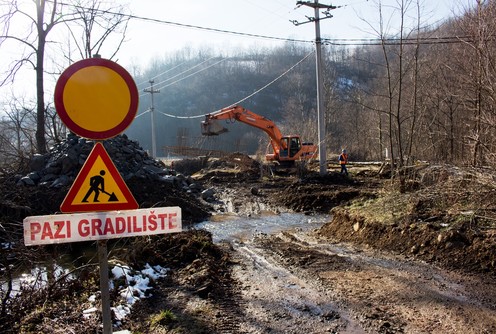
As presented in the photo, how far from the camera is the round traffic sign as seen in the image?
2945 mm

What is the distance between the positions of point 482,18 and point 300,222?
768 cm

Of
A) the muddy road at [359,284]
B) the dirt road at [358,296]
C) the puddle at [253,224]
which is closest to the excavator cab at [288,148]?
the puddle at [253,224]

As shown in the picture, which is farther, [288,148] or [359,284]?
[288,148]

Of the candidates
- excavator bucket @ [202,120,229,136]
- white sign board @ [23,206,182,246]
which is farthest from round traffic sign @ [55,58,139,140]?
excavator bucket @ [202,120,229,136]

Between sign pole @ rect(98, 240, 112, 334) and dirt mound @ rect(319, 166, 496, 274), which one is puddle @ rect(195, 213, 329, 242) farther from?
sign pole @ rect(98, 240, 112, 334)

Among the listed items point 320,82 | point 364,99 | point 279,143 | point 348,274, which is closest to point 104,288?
point 348,274

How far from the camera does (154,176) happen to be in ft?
53.2

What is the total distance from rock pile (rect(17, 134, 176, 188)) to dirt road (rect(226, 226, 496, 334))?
9.16 metres

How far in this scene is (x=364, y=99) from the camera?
1849 inches

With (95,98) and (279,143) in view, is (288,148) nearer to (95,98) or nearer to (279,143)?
(279,143)

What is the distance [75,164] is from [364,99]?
129 ft

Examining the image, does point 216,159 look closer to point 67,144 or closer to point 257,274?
point 67,144

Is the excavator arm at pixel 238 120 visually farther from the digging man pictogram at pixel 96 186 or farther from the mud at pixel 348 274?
the digging man pictogram at pixel 96 186

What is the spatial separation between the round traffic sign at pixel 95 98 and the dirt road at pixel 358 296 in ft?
9.39
